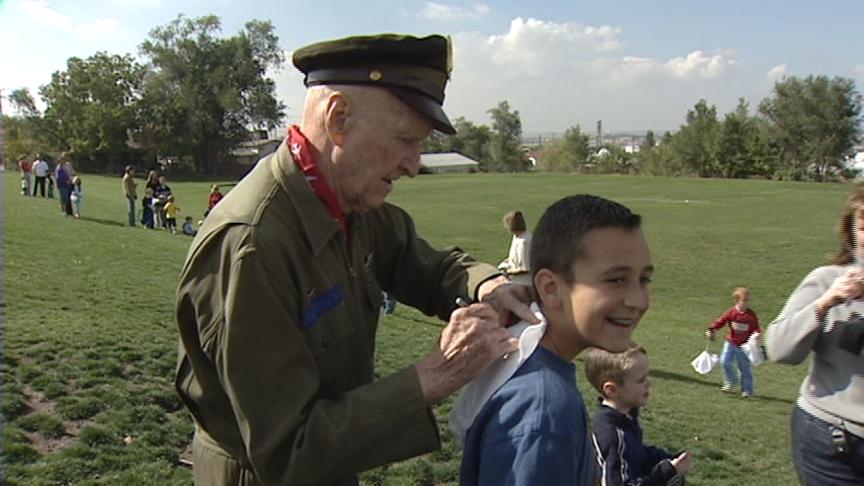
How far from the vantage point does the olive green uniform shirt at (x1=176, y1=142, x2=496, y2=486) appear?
1.55 meters

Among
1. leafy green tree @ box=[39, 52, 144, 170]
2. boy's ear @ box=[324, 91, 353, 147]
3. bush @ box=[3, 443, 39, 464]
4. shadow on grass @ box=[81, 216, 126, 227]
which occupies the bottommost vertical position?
shadow on grass @ box=[81, 216, 126, 227]

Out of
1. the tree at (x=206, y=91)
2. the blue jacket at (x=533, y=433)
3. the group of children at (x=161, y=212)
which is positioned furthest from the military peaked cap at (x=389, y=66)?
the tree at (x=206, y=91)

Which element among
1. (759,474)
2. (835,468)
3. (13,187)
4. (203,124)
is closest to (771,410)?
(759,474)

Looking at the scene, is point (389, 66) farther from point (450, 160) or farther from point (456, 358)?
point (450, 160)

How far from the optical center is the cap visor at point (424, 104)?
187 cm

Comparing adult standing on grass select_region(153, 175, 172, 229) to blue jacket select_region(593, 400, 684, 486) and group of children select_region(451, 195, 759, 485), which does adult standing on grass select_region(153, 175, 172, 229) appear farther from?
group of children select_region(451, 195, 759, 485)

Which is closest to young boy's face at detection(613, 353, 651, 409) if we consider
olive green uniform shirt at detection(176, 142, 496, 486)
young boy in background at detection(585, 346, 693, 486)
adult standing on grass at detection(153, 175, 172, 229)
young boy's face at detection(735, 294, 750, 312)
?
young boy in background at detection(585, 346, 693, 486)

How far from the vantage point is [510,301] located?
6.62 ft

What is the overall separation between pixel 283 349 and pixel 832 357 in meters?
2.72

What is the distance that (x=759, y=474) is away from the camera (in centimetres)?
636

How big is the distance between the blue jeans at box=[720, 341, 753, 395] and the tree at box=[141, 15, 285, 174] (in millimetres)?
69247

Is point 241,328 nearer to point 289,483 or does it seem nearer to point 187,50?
point 289,483

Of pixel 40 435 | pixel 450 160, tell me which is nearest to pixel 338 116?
pixel 40 435

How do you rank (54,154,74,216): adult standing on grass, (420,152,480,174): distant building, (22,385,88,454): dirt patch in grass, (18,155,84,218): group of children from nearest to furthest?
1. (22,385,88,454): dirt patch in grass
2. (54,154,74,216): adult standing on grass
3. (18,155,84,218): group of children
4. (420,152,480,174): distant building
